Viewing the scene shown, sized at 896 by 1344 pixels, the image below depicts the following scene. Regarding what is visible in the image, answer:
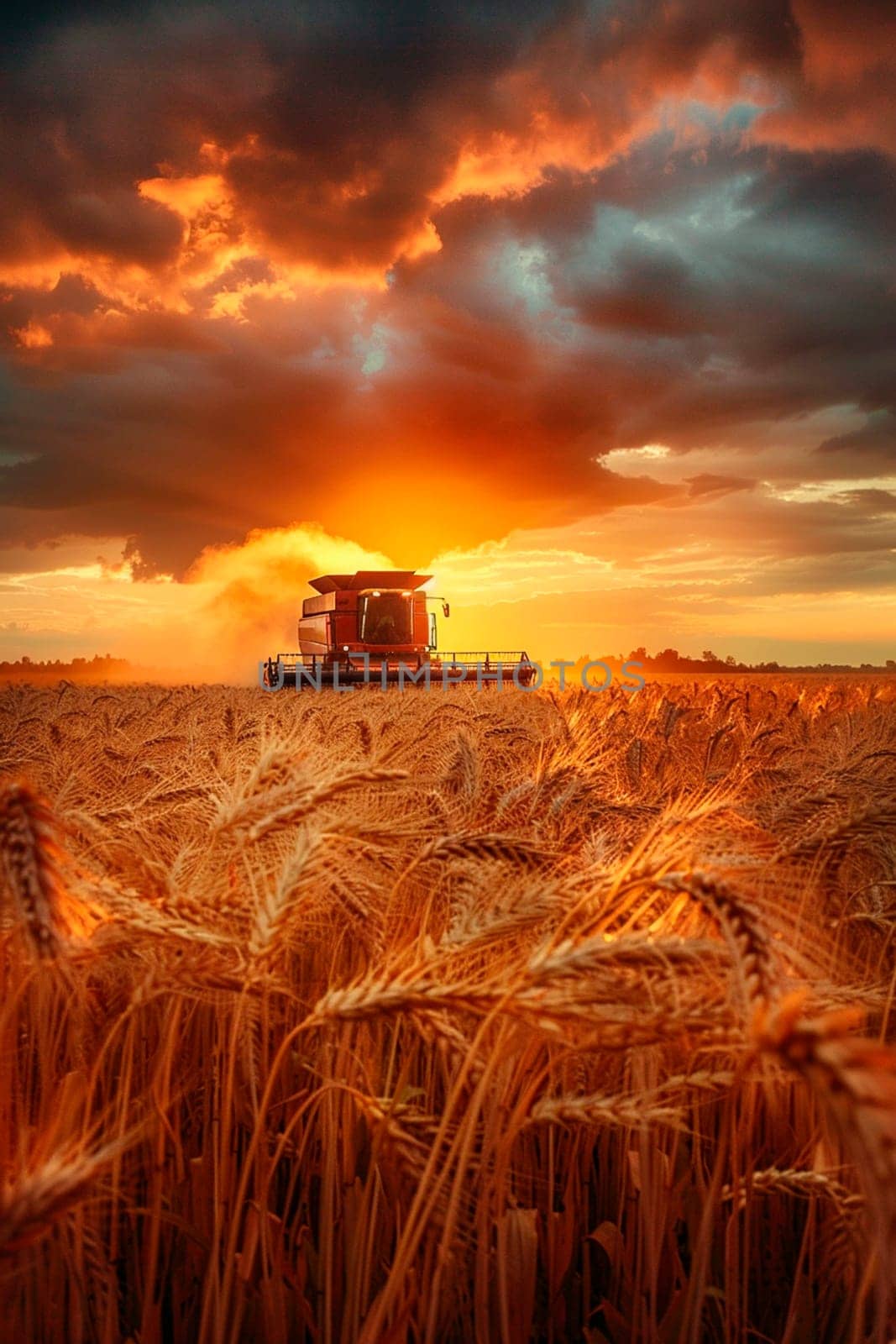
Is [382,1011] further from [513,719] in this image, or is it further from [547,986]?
A: [513,719]

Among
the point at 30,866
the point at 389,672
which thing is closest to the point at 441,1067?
the point at 30,866

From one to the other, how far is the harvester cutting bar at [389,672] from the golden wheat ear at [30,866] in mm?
20378

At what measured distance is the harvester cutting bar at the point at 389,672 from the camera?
887 inches

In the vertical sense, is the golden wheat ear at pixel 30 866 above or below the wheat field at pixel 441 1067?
above

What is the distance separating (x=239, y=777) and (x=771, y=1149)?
1573 millimetres

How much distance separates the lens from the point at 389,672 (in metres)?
23.5

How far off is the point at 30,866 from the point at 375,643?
80.1 feet

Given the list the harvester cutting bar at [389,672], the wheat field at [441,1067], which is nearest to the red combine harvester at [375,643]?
the harvester cutting bar at [389,672]

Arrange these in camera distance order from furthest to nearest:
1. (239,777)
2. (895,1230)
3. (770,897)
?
(239,777), (770,897), (895,1230)

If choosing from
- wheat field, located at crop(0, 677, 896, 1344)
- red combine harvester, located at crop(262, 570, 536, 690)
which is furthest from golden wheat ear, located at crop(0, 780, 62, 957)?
red combine harvester, located at crop(262, 570, 536, 690)

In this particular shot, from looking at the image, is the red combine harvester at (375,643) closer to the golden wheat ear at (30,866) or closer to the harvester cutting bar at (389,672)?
the harvester cutting bar at (389,672)

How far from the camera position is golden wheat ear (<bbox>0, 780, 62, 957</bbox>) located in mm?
1067

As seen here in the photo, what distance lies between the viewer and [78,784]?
2.99m

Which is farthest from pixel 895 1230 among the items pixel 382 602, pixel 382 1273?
pixel 382 602
